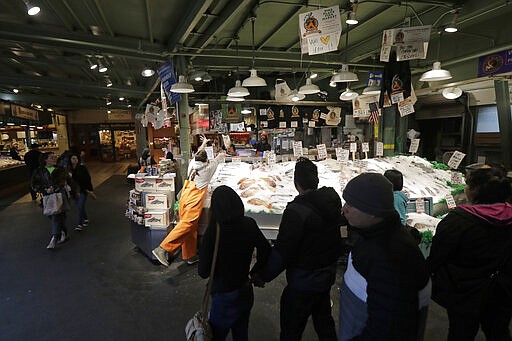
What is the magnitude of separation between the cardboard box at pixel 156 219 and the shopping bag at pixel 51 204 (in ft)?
6.69

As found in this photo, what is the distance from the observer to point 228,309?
2.23 metres

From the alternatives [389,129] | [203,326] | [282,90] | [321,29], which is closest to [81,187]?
[282,90]

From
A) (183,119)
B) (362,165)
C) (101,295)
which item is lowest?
(101,295)

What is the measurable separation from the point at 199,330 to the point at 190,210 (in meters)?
2.55

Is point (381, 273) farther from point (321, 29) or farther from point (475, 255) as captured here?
point (321, 29)

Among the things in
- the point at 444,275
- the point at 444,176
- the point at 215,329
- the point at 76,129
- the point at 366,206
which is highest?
the point at 76,129

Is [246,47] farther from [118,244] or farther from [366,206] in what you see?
[366,206]

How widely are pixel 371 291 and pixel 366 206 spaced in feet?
1.40

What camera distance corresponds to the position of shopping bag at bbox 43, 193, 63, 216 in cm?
550

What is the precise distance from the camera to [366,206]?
1.55 meters

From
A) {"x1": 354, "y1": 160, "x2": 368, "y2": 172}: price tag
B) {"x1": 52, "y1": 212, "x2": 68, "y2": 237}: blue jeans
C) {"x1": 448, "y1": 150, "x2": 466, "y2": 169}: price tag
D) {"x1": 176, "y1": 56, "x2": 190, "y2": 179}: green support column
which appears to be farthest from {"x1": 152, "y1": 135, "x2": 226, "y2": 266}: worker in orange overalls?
→ {"x1": 448, "y1": 150, "x2": 466, "y2": 169}: price tag

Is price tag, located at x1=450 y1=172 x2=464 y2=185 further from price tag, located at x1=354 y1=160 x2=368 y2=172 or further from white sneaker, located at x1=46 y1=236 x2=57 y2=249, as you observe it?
white sneaker, located at x1=46 y1=236 x2=57 y2=249

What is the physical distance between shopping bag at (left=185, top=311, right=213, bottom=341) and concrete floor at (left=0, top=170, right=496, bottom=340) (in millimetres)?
1232

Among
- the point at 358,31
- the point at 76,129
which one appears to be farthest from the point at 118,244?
the point at 76,129
